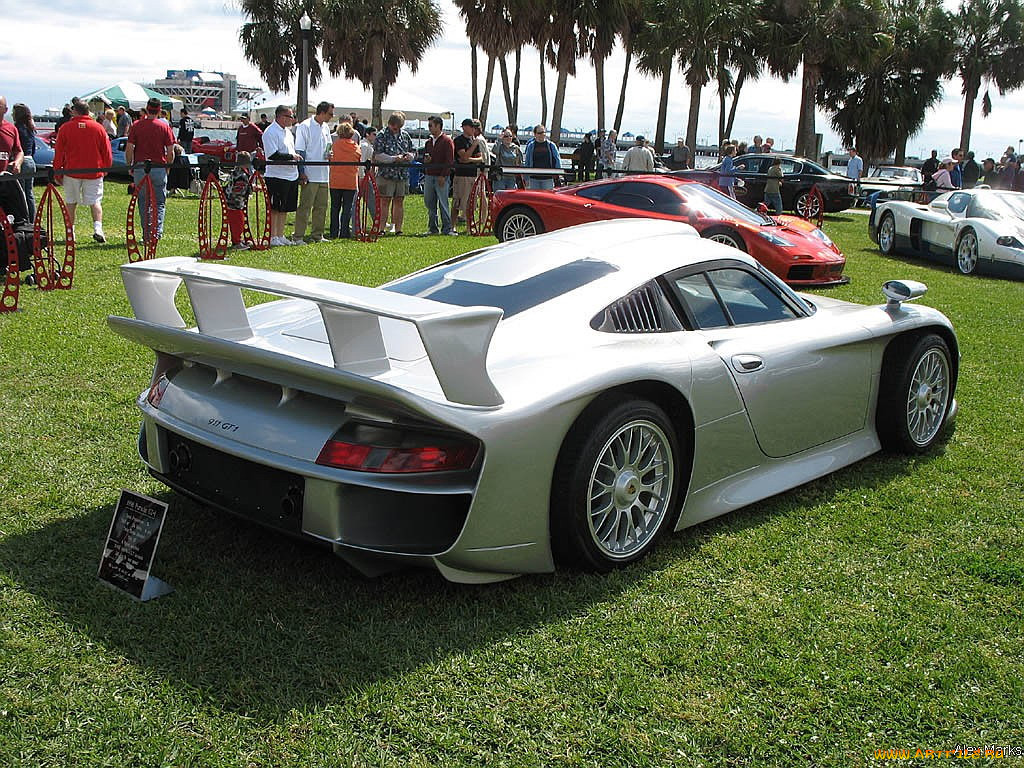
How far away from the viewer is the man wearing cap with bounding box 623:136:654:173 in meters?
19.9

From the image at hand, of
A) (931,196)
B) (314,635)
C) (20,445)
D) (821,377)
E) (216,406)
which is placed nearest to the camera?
(314,635)

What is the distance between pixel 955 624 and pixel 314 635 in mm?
2242

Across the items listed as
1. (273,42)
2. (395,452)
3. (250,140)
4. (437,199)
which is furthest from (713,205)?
(273,42)

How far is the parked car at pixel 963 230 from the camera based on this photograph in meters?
13.8

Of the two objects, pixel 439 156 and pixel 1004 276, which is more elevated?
pixel 439 156

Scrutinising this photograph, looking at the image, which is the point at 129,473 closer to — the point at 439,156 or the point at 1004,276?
the point at 439,156

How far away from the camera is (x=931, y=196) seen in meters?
23.4

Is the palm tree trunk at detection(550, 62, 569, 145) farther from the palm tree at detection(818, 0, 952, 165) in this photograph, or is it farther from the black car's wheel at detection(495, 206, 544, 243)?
the black car's wheel at detection(495, 206, 544, 243)

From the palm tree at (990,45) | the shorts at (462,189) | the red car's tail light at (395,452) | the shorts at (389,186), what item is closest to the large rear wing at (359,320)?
the red car's tail light at (395,452)

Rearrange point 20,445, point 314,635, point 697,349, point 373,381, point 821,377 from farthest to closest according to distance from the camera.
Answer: point 20,445 < point 821,377 < point 697,349 < point 314,635 < point 373,381

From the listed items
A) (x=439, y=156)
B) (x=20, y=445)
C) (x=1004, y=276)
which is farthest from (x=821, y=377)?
(x=439, y=156)

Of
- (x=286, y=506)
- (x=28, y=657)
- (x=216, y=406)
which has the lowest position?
(x=28, y=657)

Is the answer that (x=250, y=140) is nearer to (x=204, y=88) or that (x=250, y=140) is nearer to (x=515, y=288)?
(x=515, y=288)

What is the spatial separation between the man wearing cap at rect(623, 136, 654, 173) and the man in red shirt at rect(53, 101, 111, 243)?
10.8 m
